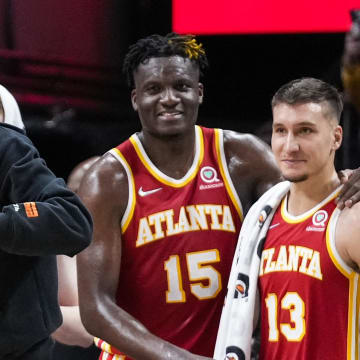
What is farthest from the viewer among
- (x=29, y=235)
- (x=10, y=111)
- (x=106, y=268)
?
(x=106, y=268)

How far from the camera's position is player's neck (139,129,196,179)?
3.37m

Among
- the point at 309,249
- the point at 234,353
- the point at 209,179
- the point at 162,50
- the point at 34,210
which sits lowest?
the point at 234,353

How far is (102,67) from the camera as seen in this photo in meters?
5.98

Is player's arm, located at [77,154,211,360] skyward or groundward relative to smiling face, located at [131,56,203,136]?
groundward

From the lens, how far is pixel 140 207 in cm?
331

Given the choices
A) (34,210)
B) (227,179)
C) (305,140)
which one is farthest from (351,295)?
(34,210)

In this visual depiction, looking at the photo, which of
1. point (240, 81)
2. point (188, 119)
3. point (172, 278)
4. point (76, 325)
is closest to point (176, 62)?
point (188, 119)

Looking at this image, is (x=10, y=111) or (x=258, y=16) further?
(x=258, y=16)

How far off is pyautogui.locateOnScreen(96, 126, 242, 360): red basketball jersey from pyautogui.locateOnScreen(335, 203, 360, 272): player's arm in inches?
24.8

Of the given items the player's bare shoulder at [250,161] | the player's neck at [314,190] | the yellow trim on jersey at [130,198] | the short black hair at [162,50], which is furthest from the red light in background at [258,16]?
the player's neck at [314,190]

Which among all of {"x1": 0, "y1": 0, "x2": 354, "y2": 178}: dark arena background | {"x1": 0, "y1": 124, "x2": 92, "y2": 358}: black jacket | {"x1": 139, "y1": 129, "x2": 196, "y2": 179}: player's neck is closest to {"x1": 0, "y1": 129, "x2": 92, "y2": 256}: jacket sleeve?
{"x1": 0, "y1": 124, "x2": 92, "y2": 358}: black jacket

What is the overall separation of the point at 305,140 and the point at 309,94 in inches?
6.2

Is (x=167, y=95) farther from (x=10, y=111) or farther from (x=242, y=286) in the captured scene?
(x=10, y=111)

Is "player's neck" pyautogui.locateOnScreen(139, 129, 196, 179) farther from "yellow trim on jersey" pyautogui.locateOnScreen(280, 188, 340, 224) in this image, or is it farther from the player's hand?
the player's hand
